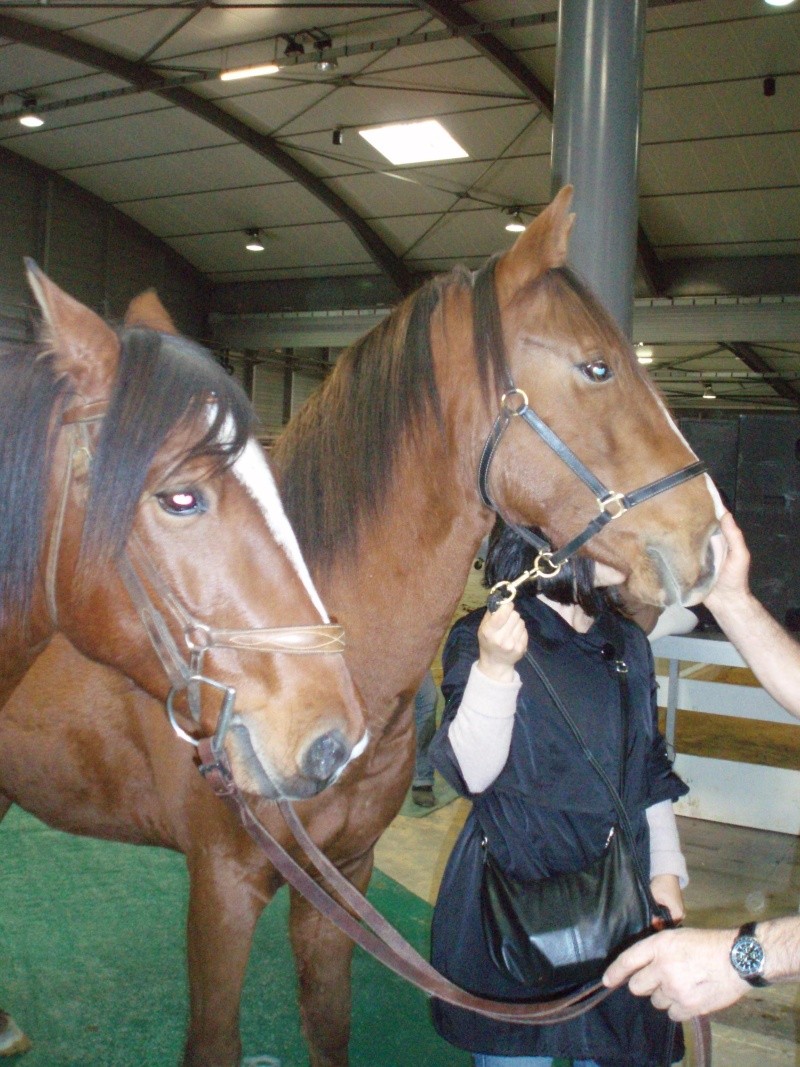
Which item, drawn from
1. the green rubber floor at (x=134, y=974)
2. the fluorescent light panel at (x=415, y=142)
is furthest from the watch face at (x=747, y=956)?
the fluorescent light panel at (x=415, y=142)

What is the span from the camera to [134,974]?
2.69 m

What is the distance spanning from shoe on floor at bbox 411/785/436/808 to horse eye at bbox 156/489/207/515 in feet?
12.5

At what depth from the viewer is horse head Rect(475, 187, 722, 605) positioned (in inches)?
57.1

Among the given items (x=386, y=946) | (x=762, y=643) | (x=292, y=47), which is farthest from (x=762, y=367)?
(x=386, y=946)

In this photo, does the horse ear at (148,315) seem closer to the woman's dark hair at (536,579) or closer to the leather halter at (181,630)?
the leather halter at (181,630)

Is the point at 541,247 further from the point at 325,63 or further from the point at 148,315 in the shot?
the point at 325,63

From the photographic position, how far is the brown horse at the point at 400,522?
149cm

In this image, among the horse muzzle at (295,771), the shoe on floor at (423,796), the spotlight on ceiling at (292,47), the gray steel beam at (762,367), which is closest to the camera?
the horse muzzle at (295,771)

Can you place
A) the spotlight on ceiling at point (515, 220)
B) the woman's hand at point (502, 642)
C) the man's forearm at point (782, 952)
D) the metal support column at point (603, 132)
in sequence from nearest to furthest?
1. the man's forearm at point (782, 952)
2. the woman's hand at point (502, 642)
3. the metal support column at point (603, 132)
4. the spotlight on ceiling at point (515, 220)

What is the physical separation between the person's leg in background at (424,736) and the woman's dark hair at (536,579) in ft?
8.78

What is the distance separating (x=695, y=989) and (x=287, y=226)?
13197mm

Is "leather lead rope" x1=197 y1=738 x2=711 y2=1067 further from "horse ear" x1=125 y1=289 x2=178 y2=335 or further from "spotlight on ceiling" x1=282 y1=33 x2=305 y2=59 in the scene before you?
"spotlight on ceiling" x1=282 y1=33 x2=305 y2=59

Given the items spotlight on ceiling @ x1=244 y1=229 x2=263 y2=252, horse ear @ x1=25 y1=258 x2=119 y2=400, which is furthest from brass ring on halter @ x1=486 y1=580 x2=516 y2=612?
spotlight on ceiling @ x1=244 y1=229 x2=263 y2=252

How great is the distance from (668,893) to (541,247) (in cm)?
129
